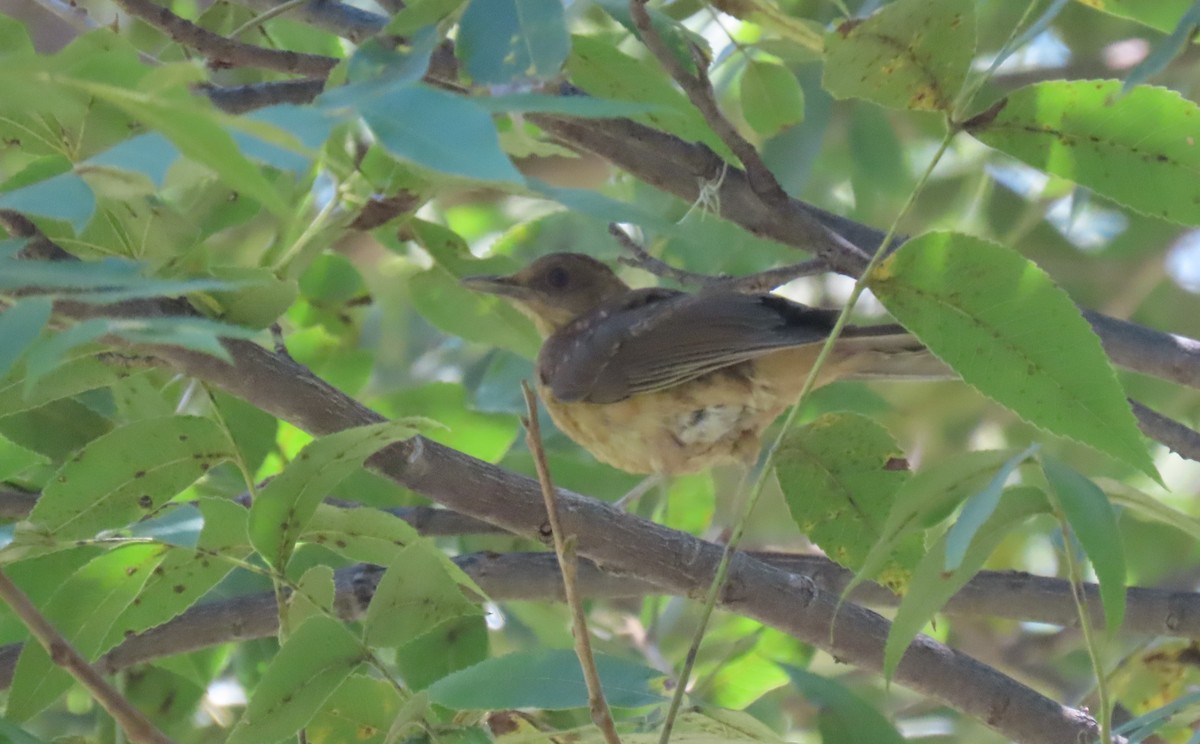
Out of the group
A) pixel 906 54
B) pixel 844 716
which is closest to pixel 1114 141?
pixel 906 54

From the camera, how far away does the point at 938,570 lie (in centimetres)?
152

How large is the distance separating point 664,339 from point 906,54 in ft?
6.42

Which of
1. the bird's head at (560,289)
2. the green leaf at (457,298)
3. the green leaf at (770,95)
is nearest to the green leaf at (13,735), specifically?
the green leaf at (457,298)

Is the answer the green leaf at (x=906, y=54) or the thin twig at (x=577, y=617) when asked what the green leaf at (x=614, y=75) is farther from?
the thin twig at (x=577, y=617)

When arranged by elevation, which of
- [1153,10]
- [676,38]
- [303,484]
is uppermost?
[1153,10]

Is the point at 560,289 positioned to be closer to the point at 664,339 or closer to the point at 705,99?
the point at 664,339

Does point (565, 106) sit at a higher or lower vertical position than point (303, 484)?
higher

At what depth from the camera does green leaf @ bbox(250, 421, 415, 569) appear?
5.50ft

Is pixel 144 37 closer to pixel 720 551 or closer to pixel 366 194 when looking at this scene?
pixel 366 194

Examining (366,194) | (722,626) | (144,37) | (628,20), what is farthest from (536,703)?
(144,37)

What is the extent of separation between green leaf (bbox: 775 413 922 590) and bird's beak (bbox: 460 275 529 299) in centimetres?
88

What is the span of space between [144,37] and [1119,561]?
10.2ft

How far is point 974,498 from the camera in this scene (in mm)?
1391

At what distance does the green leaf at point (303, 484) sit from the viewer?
1.68m
